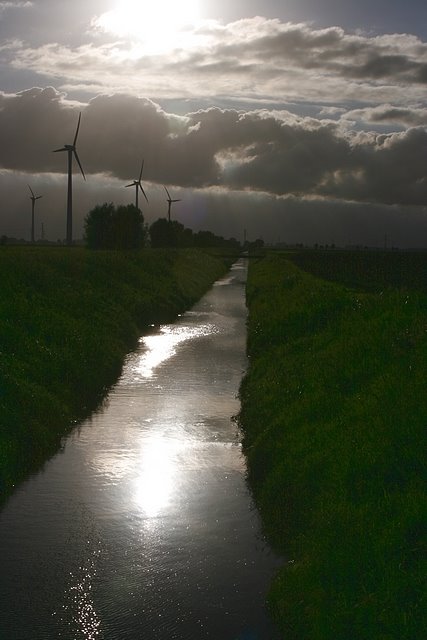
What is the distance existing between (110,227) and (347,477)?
310ft

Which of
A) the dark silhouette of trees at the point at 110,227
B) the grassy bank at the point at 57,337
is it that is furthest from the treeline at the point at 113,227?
the grassy bank at the point at 57,337

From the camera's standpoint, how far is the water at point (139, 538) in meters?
9.64

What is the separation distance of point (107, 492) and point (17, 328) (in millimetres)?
11365

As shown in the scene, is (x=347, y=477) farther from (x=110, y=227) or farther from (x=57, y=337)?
(x=110, y=227)

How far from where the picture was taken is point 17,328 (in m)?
24.6

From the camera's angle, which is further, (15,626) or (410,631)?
(15,626)

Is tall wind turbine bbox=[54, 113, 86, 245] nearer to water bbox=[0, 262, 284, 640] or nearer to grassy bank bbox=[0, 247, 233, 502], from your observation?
grassy bank bbox=[0, 247, 233, 502]

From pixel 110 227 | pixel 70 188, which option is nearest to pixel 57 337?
pixel 70 188

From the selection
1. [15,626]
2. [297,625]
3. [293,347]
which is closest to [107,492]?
[15,626]

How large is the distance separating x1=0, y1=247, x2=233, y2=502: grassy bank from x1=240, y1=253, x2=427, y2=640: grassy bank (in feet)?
16.4

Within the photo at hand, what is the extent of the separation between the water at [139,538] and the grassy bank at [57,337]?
736 millimetres

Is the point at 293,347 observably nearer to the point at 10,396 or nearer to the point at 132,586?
the point at 10,396

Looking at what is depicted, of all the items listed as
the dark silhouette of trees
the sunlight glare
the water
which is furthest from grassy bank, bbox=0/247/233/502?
the dark silhouette of trees

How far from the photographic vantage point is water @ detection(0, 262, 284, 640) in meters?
9.64
